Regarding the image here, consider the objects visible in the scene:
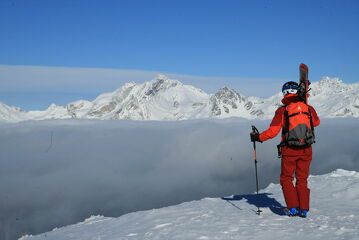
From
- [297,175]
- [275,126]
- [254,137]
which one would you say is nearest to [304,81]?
[275,126]

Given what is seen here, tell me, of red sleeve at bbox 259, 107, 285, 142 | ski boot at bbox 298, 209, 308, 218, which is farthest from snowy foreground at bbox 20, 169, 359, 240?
red sleeve at bbox 259, 107, 285, 142

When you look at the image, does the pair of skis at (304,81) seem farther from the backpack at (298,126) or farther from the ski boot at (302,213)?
the ski boot at (302,213)

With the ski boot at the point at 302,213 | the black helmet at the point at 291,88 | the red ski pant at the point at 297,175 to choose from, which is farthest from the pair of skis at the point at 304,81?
the ski boot at the point at 302,213

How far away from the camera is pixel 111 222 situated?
10.1 metres

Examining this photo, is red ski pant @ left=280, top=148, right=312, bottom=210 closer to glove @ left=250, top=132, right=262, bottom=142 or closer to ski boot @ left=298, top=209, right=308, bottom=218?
ski boot @ left=298, top=209, right=308, bottom=218

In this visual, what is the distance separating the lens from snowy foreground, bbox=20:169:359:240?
6926mm

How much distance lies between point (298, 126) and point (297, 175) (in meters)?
1.22

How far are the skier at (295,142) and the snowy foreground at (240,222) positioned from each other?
0.53 meters

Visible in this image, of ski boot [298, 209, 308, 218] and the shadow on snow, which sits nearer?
ski boot [298, 209, 308, 218]

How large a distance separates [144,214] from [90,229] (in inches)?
62.0

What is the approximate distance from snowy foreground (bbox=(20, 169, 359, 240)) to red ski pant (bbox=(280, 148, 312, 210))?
44 centimetres

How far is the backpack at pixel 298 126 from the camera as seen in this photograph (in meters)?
8.11

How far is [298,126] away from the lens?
8.16 metres

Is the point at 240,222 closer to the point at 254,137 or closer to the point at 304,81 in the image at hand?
the point at 254,137
